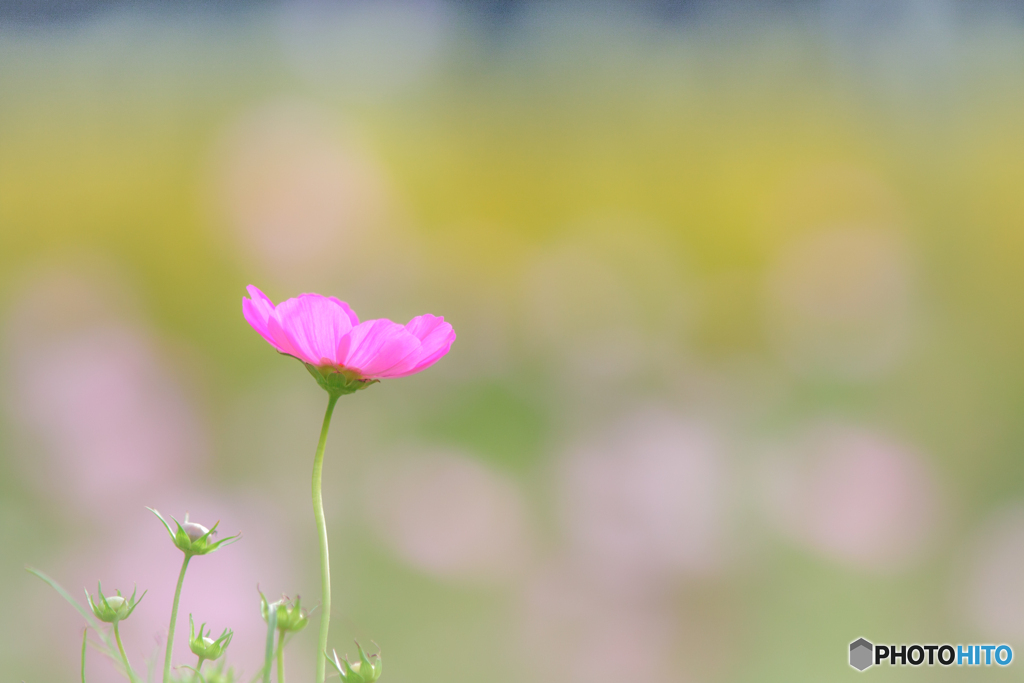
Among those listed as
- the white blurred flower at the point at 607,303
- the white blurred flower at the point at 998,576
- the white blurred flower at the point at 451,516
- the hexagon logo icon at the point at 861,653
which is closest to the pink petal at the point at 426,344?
the hexagon logo icon at the point at 861,653

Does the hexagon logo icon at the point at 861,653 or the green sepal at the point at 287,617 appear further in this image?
the hexagon logo icon at the point at 861,653

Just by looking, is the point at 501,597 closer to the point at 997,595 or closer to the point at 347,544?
the point at 347,544

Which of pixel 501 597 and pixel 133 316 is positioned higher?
pixel 133 316

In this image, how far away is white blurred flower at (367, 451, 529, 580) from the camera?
0.86m

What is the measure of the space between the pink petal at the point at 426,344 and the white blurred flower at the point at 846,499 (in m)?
0.77

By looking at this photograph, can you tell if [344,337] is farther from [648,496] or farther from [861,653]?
[648,496]

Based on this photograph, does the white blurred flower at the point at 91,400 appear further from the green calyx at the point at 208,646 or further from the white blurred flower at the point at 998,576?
the white blurred flower at the point at 998,576

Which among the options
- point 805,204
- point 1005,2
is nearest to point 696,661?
point 805,204

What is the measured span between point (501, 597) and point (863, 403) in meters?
0.47

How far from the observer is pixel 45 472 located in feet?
2.77

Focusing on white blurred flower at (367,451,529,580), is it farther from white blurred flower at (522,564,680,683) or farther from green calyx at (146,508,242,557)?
green calyx at (146,508,242,557)

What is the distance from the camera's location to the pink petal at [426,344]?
234 millimetres

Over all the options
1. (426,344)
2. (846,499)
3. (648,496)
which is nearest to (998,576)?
(846,499)

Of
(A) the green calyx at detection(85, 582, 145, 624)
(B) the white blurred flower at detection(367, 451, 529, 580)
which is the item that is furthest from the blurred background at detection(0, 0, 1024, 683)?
(A) the green calyx at detection(85, 582, 145, 624)
